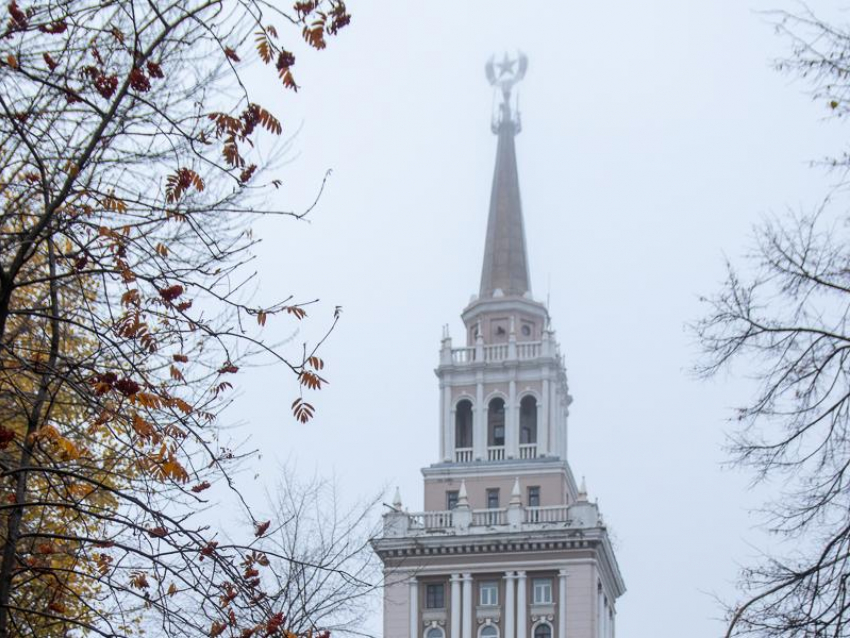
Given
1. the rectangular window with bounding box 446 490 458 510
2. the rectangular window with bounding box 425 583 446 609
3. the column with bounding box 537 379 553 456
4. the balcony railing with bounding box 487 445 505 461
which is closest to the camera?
Answer: the rectangular window with bounding box 425 583 446 609

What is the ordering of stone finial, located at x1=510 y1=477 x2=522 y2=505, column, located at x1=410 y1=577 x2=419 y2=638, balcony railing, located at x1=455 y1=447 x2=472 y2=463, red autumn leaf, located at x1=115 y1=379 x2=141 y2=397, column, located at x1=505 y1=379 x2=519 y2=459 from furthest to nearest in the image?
balcony railing, located at x1=455 y1=447 x2=472 y2=463 < column, located at x1=505 y1=379 x2=519 y2=459 < stone finial, located at x1=510 y1=477 x2=522 y2=505 < column, located at x1=410 y1=577 x2=419 y2=638 < red autumn leaf, located at x1=115 y1=379 x2=141 y2=397

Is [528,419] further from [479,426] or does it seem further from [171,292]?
[171,292]

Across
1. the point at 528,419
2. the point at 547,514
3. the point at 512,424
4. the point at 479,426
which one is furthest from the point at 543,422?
the point at 547,514

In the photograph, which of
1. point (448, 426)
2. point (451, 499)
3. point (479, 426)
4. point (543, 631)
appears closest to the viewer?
point (543, 631)

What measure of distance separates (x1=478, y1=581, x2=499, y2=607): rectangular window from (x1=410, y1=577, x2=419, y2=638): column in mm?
3263

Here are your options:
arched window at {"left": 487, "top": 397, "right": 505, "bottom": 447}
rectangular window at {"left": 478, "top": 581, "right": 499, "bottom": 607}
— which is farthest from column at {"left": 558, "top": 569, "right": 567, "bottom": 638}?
arched window at {"left": 487, "top": 397, "right": 505, "bottom": 447}

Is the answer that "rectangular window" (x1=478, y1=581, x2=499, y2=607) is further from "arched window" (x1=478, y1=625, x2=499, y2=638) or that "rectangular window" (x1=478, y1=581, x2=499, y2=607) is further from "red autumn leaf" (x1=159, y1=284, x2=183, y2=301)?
"red autumn leaf" (x1=159, y1=284, x2=183, y2=301)

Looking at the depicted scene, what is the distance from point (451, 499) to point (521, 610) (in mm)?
7503

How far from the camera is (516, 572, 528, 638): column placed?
3164 inches

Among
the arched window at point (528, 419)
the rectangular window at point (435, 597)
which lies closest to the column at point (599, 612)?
the rectangular window at point (435, 597)

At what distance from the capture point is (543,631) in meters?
80.4

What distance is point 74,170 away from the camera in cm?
1457

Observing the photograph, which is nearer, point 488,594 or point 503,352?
point 488,594

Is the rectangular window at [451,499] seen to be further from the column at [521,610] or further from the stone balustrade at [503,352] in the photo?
the stone balustrade at [503,352]
